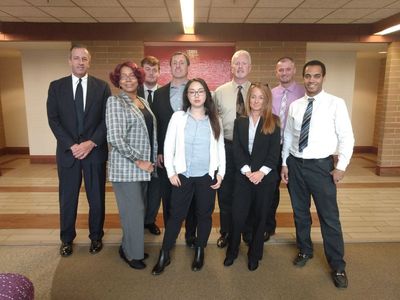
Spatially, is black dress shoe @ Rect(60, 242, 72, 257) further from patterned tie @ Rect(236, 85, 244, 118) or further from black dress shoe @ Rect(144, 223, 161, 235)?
patterned tie @ Rect(236, 85, 244, 118)

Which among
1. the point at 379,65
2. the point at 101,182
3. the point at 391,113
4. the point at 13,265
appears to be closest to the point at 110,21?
the point at 101,182

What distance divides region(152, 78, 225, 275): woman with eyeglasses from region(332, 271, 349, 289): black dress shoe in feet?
3.63

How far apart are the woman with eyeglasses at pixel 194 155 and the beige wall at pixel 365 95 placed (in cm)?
687

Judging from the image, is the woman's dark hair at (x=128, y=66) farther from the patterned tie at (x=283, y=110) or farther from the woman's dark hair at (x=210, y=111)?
the patterned tie at (x=283, y=110)

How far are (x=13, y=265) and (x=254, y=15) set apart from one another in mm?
4629

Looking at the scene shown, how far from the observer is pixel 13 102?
8125 millimetres

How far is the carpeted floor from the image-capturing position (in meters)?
2.40

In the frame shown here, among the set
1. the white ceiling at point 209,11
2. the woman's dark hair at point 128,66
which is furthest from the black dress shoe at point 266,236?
the white ceiling at point 209,11

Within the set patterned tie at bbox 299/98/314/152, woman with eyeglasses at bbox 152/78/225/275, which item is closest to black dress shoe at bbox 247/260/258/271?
woman with eyeglasses at bbox 152/78/225/275

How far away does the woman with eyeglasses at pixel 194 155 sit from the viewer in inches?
100

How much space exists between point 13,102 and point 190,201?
7422 mm

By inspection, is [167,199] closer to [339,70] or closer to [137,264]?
[137,264]

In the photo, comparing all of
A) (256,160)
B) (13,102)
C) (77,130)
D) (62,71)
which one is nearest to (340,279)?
(256,160)

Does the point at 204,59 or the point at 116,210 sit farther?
the point at 204,59
